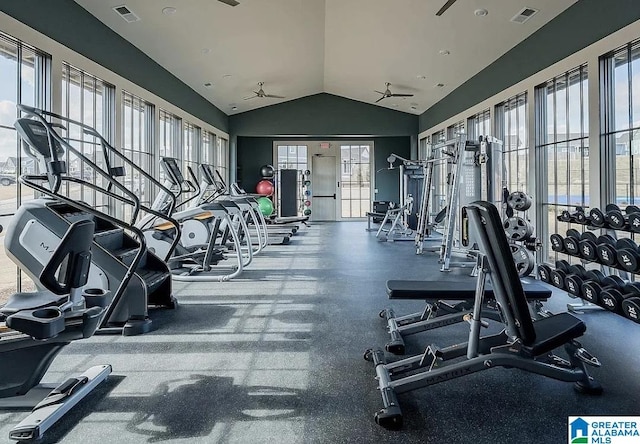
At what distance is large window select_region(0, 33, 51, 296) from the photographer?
3779mm

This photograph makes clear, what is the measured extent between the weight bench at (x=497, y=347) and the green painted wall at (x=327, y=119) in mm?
10210

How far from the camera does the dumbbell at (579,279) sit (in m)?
3.34

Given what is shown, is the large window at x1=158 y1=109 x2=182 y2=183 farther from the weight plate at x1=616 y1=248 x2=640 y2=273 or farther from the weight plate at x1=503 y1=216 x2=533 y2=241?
the weight plate at x1=616 y1=248 x2=640 y2=273

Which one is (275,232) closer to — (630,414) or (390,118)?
(390,118)

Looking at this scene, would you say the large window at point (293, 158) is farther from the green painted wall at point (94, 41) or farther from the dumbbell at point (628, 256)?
the dumbbell at point (628, 256)

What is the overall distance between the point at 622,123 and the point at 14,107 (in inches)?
219

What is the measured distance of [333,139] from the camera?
522 inches

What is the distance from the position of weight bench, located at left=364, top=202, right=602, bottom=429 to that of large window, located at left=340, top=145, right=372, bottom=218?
11.3 metres

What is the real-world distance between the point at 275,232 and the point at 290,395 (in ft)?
22.0

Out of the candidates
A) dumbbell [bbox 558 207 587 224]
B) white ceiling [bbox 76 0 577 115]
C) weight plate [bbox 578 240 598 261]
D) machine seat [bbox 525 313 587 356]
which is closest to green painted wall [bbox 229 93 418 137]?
white ceiling [bbox 76 0 577 115]

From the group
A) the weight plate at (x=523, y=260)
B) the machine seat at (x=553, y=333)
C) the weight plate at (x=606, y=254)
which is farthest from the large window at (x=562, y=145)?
the machine seat at (x=553, y=333)

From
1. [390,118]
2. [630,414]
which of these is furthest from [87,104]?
[390,118]

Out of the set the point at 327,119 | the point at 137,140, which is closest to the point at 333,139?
the point at 327,119

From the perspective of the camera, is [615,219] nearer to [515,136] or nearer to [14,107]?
[515,136]
